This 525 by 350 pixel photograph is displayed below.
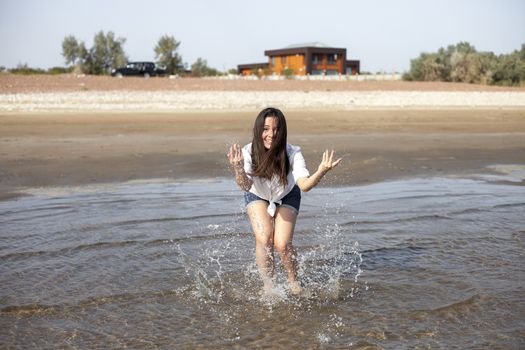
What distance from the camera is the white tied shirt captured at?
497cm

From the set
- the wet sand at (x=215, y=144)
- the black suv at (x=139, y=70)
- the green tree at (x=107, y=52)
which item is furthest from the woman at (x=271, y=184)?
the green tree at (x=107, y=52)

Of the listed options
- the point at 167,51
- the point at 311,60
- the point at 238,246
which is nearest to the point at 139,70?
the point at 167,51

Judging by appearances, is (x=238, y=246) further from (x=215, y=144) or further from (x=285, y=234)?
(x=215, y=144)

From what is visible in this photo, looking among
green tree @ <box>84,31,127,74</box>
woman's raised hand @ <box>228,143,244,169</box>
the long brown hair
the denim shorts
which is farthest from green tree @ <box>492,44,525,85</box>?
woman's raised hand @ <box>228,143,244,169</box>

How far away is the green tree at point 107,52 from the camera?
49531 mm

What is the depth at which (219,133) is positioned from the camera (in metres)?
16.6

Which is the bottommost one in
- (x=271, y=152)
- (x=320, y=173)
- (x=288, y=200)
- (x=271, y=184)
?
(x=288, y=200)

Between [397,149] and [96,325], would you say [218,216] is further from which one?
[397,149]

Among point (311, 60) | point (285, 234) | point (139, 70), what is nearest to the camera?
point (285, 234)

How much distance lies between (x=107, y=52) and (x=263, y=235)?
158 ft

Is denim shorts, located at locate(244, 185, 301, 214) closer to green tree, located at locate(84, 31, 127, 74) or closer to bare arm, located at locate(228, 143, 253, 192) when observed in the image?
bare arm, located at locate(228, 143, 253, 192)

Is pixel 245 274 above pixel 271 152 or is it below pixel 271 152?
below

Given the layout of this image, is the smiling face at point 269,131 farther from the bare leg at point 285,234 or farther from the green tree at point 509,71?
the green tree at point 509,71

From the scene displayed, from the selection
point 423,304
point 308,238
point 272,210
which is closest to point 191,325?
Result: point 272,210
